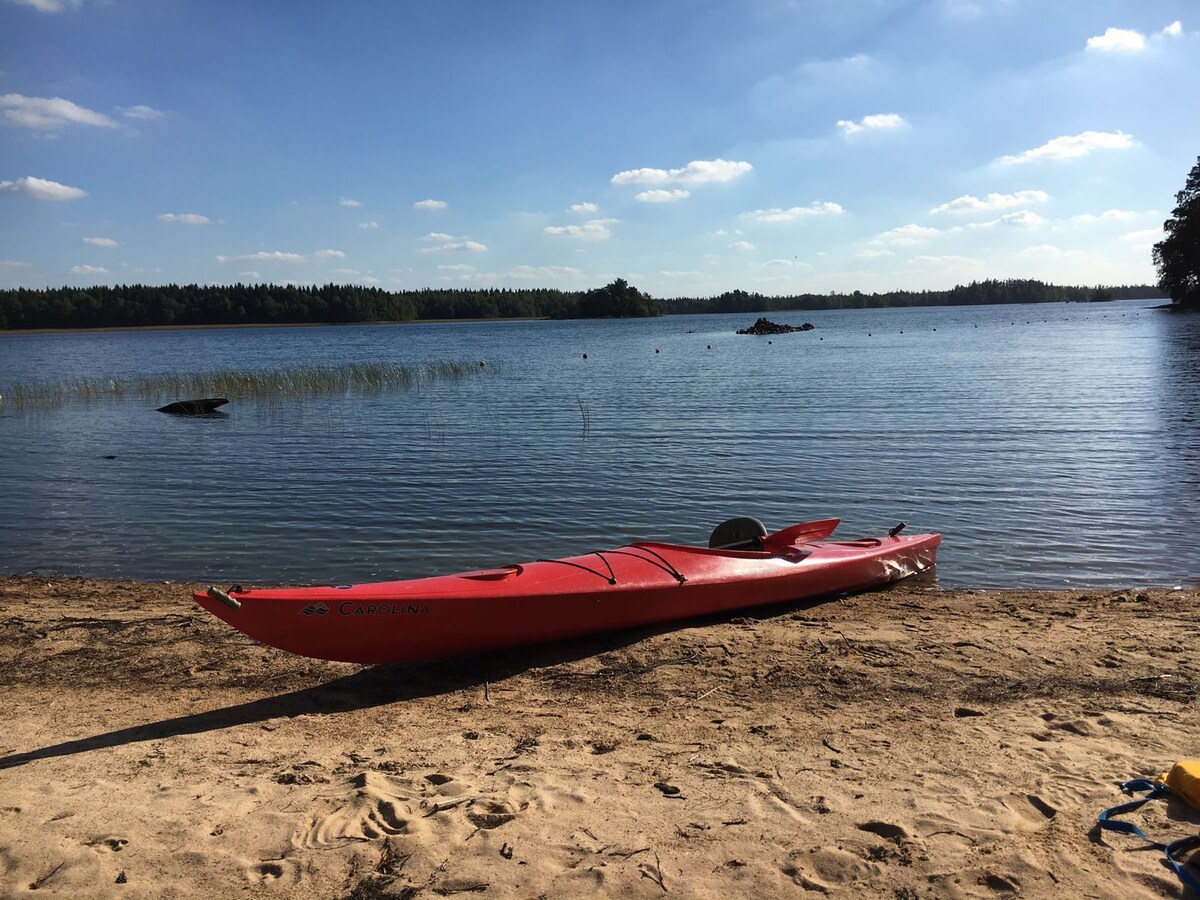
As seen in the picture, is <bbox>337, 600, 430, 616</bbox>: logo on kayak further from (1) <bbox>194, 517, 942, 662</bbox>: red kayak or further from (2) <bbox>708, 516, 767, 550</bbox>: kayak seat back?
(2) <bbox>708, 516, 767, 550</bbox>: kayak seat back

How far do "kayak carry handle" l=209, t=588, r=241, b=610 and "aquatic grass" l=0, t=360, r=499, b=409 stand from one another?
71.7 feet

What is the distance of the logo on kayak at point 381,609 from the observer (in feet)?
15.8

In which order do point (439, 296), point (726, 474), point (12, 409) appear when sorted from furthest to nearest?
point (439, 296) < point (12, 409) < point (726, 474)

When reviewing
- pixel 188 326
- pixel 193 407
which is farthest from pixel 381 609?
pixel 188 326

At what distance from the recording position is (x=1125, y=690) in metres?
4.59

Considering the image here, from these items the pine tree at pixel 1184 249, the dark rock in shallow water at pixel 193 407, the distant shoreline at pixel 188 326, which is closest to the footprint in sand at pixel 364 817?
the dark rock in shallow water at pixel 193 407

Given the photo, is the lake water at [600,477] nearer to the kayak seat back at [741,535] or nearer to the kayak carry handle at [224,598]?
the kayak seat back at [741,535]

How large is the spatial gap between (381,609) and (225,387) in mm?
24316

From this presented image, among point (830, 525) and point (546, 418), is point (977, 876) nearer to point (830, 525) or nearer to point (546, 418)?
point (830, 525)

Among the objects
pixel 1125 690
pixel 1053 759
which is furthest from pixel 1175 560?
pixel 1053 759

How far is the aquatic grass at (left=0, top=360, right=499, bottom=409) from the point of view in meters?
25.2

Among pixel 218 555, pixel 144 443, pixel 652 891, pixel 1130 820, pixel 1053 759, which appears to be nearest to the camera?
pixel 652 891

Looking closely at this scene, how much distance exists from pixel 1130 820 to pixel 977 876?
798 mm

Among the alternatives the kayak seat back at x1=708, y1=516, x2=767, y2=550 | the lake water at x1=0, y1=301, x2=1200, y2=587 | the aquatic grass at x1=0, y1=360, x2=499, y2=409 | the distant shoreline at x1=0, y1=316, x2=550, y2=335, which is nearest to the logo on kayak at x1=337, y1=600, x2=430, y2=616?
the kayak seat back at x1=708, y1=516, x2=767, y2=550
